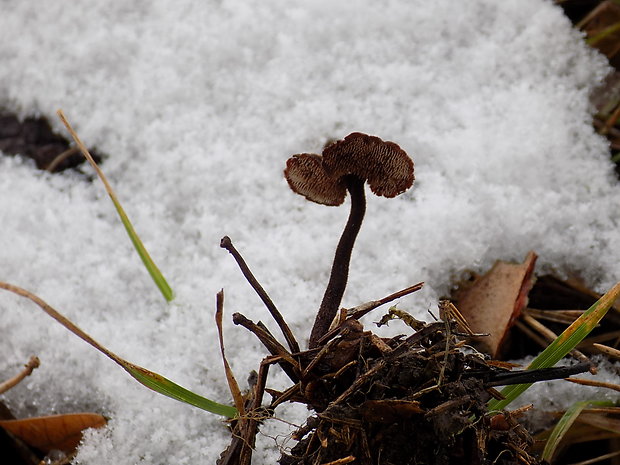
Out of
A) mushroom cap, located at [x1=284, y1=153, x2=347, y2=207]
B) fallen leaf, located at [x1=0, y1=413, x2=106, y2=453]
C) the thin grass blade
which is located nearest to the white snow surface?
fallen leaf, located at [x1=0, y1=413, x2=106, y2=453]

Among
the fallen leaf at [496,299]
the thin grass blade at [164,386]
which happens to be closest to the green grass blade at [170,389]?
the thin grass blade at [164,386]

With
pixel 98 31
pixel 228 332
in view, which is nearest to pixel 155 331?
pixel 228 332

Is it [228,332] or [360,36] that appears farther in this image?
[360,36]

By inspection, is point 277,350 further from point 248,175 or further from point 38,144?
point 38,144

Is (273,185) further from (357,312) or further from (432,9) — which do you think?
(432,9)

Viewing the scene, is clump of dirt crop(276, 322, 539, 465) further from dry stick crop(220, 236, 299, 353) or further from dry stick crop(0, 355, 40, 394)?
dry stick crop(0, 355, 40, 394)

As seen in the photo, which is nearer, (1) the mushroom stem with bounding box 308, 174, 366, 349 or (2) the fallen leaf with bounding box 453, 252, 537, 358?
(1) the mushroom stem with bounding box 308, 174, 366, 349
